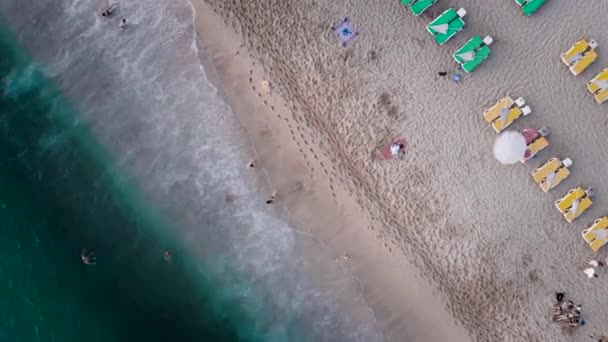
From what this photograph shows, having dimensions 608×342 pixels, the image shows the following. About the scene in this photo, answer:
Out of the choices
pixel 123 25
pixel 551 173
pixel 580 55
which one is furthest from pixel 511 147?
pixel 123 25

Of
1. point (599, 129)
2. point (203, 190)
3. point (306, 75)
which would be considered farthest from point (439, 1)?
point (203, 190)

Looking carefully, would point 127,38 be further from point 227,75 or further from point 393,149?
point 393,149

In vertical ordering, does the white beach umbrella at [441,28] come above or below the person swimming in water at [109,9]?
above

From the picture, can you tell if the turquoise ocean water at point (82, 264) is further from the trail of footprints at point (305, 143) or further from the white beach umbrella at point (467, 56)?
the white beach umbrella at point (467, 56)

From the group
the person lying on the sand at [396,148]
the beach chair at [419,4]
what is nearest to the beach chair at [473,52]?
the beach chair at [419,4]

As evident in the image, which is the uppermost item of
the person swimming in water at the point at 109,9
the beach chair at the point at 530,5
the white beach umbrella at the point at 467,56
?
the beach chair at the point at 530,5

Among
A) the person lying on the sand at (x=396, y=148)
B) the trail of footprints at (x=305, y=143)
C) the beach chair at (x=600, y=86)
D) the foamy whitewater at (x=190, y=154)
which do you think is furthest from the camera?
the foamy whitewater at (x=190, y=154)

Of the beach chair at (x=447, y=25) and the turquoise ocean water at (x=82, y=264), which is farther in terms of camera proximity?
the turquoise ocean water at (x=82, y=264)
